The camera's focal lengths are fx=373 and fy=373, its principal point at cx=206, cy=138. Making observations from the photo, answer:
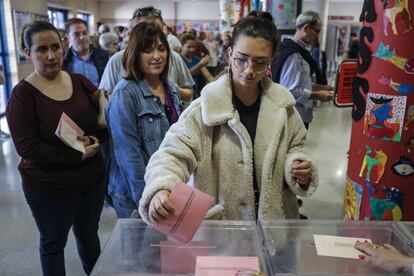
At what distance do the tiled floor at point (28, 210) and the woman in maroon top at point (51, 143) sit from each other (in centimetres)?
75

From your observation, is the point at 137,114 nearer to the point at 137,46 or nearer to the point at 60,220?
the point at 137,46

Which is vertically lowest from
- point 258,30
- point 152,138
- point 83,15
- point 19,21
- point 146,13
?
point 152,138

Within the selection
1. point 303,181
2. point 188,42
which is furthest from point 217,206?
point 188,42

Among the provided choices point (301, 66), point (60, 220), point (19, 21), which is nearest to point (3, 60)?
point (19, 21)

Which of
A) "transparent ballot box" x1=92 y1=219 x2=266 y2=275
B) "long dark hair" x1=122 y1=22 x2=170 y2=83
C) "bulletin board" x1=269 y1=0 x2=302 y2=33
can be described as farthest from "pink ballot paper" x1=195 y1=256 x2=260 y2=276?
"bulletin board" x1=269 y1=0 x2=302 y2=33

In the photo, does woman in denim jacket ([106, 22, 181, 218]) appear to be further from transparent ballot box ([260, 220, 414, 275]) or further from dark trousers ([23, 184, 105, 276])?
transparent ballot box ([260, 220, 414, 275])

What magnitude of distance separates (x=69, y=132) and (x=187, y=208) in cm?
90

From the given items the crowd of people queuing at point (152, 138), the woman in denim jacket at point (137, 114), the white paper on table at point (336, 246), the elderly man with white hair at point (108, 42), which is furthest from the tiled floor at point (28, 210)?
the elderly man with white hair at point (108, 42)

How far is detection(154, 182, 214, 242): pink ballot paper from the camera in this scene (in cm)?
97

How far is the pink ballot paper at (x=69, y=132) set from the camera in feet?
5.23

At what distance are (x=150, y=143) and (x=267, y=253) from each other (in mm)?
995

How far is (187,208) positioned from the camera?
98 cm

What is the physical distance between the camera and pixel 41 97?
1.64m

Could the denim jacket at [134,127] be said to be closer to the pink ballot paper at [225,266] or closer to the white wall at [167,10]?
the pink ballot paper at [225,266]
